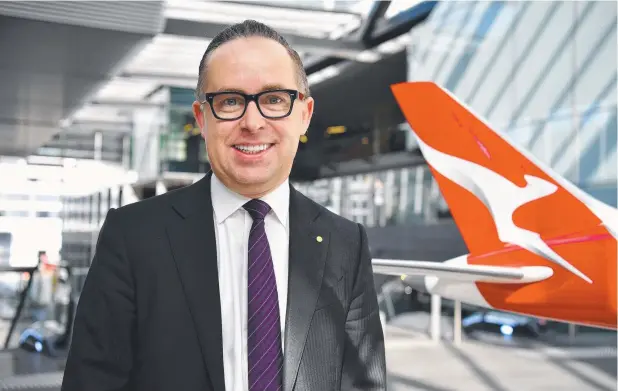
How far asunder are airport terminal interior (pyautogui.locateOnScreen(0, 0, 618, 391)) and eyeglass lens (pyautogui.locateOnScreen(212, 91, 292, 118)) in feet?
14.0

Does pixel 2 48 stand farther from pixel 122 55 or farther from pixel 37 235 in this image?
pixel 37 235

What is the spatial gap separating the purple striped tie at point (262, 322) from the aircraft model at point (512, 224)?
3.10 meters

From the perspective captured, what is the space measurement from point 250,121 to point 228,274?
0.37m

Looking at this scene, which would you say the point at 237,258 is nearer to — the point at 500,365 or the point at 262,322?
the point at 262,322

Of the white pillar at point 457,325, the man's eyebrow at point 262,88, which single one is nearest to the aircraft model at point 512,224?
the man's eyebrow at point 262,88

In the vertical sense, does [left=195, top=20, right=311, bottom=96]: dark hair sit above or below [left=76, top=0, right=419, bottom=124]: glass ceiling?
below

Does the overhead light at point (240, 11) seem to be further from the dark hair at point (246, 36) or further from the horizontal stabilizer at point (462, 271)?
the dark hair at point (246, 36)

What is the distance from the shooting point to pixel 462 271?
4.55 metres

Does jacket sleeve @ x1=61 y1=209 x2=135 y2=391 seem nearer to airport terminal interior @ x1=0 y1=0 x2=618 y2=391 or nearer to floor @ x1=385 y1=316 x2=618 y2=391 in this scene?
airport terminal interior @ x1=0 y1=0 x2=618 y2=391

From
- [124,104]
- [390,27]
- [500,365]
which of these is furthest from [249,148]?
[124,104]

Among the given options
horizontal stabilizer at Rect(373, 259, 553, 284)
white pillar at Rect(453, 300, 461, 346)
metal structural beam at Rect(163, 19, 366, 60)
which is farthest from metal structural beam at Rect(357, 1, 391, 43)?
horizontal stabilizer at Rect(373, 259, 553, 284)

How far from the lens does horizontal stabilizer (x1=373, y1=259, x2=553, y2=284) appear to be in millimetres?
4223

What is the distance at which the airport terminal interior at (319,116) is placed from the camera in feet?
25.4

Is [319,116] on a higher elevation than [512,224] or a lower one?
higher
